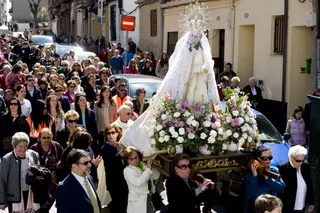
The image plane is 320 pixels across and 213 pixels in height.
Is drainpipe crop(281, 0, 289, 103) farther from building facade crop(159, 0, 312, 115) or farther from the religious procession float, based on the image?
the religious procession float

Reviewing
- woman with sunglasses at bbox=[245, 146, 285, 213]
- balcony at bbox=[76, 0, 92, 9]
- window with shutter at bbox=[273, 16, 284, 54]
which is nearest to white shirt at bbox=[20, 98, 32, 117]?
woman with sunglasses at bbox=[245, 146, 285, 213]

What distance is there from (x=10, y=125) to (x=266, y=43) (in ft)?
30.7

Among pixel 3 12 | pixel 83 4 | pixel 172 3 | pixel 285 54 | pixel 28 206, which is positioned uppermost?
pixel 3 12

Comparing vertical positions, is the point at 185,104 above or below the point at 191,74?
below

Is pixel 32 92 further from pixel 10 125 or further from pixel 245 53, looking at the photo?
pixel 245 53

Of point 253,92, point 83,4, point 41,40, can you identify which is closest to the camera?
point 253,92

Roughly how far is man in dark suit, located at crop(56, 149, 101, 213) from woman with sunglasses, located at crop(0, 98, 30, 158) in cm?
402

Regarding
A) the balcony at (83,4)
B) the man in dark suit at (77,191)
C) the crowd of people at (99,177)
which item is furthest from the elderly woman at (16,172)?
the balcony at (83,4)

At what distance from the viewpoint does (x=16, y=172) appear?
7047 millimetres

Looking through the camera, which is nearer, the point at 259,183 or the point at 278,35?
the point at 259,183

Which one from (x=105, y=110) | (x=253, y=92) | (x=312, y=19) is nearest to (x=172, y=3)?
(x=253, y=92)

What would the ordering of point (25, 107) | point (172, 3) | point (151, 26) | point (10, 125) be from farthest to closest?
1. point (151, 26)
2. point (172, 3)
3. point (25, 107)
4. point (10, 125)

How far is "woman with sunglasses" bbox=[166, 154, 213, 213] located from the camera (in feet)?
20.3

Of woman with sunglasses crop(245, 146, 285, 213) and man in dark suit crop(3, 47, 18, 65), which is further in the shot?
man in dark suit crop(3, 47, 18, 65)
